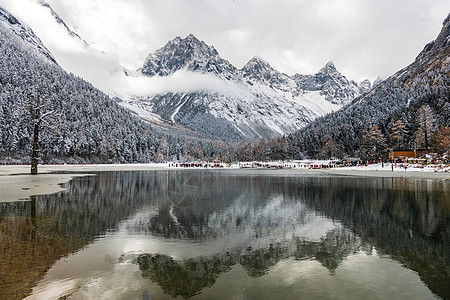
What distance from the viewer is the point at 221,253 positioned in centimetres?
915

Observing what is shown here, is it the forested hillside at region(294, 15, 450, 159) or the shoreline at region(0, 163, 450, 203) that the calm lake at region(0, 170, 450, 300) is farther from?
the forested hillside at region(294, 15, 450, 159)

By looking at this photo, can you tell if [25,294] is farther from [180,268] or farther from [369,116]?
Answer: [369,116]

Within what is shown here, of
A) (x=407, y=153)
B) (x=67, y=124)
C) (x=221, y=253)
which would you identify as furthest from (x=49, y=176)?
(x=407, y=153)

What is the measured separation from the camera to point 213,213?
51.5 ft

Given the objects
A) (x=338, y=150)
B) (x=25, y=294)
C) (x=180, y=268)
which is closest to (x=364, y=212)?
(x=180, y=268)

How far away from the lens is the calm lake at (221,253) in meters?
6.50

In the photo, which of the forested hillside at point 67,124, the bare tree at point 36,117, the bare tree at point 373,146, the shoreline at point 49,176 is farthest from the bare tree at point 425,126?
the forested hillside at point 67,124

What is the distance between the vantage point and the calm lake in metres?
6.50

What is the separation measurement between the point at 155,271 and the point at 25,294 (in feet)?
9.75

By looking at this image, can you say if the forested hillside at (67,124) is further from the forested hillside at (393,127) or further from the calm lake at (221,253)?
the calm lake at (221,253)

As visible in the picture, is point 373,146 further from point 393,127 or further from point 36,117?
point 36,117

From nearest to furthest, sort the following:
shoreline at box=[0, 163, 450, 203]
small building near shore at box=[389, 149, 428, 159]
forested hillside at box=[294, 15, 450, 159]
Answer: shoreline at box=[0, 163, 450, 203]
small building near shore at box=[389, 149, 428, 159]
forested hillside at box=[294, 15, 450, 159]

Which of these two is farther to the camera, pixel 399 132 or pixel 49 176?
pixel 399 132

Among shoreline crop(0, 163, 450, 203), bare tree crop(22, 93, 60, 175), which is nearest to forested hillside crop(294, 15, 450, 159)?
shoreline crop(0, 163, 450, 203)
